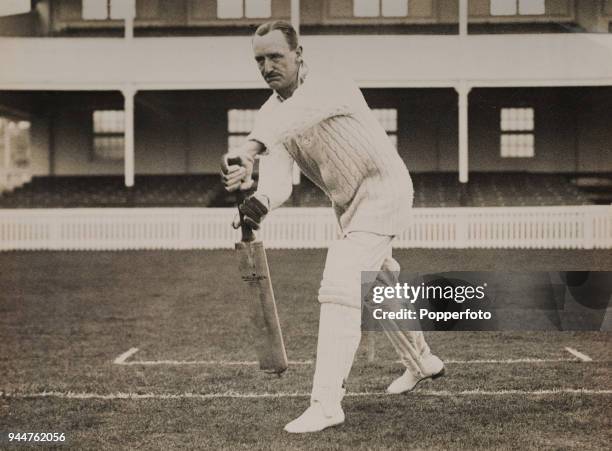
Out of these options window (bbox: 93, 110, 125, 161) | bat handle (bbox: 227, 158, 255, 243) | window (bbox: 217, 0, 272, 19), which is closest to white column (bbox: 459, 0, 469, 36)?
window (bbox: 217, 0, 272, 19)

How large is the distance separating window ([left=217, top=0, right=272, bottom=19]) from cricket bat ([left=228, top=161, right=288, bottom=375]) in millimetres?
11901

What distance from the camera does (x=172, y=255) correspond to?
1226cm

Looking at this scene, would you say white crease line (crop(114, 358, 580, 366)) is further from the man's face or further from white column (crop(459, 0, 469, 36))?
white column (crop(459, 0, 469, 36))

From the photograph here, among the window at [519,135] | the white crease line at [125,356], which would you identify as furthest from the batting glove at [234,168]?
the window at [519,135]

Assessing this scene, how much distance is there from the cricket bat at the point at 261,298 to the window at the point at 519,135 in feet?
45.9

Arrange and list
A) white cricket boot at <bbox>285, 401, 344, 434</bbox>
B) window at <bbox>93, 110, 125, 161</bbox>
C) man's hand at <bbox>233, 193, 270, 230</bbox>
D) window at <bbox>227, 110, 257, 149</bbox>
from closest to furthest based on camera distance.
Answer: man's hand at <bbox>233, 193, 270, 230</bbox> < white cricket boot at <bbox>285, 401, 344, 434</bbox> < window at <bbox>227, 110, 257, 149</bbox> < window at <bbox>93, 110, 125, 161</bbox>

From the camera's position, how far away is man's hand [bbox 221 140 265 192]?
9.39 ft

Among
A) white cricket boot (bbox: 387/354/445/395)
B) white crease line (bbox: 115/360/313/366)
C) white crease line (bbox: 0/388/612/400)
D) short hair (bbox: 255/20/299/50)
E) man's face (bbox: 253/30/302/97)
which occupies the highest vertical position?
short hair (bbox: 255/20/299/50)

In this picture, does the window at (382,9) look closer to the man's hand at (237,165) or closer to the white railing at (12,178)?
the white railing at (12,178)

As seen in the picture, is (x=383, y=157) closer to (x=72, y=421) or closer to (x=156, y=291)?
(x=72, y=421)

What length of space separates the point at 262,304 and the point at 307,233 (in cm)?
955

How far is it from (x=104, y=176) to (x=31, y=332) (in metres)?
12.3

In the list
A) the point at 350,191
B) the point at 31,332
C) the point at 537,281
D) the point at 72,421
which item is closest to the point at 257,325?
the point at 350,191

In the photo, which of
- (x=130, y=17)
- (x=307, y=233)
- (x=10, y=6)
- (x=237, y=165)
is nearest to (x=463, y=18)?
(x=307, y=233)
